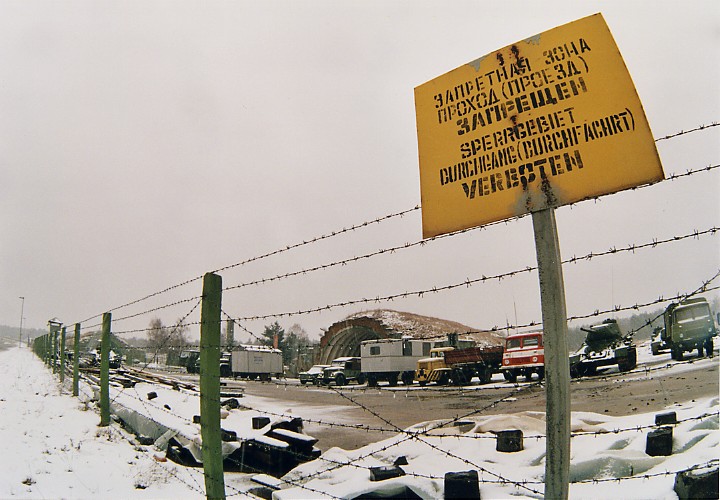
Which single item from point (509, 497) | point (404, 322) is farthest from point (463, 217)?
point (404, 322)

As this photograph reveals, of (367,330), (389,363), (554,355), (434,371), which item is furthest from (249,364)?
(554,355)

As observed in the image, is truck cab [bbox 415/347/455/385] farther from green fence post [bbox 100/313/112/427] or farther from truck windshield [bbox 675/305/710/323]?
green fence post [bbox 100/313/112/427]

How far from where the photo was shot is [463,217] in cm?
260

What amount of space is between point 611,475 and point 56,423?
8141 millimetres

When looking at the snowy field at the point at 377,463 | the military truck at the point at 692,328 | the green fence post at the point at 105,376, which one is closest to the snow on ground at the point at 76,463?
the snowy field at the point at 377,463

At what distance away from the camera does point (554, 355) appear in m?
2.37

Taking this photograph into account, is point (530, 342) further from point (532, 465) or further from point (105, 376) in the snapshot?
point (105, 376)

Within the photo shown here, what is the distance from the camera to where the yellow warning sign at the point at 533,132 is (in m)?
2.23

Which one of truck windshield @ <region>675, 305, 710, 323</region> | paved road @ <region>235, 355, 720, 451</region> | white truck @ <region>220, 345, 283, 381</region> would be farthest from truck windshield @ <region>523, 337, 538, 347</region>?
white truck @ <region>220, 345, 283, 381</region>

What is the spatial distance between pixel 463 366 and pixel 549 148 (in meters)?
23.7

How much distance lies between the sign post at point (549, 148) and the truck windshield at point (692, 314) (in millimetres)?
20502

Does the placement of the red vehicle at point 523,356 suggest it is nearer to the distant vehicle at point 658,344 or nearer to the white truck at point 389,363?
the white truck at point 389,363

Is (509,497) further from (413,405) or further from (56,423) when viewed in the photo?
(413,405)

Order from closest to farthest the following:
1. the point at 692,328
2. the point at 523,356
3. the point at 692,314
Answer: the point at 692,328 < the point at 692,314 < the point at 523,356
